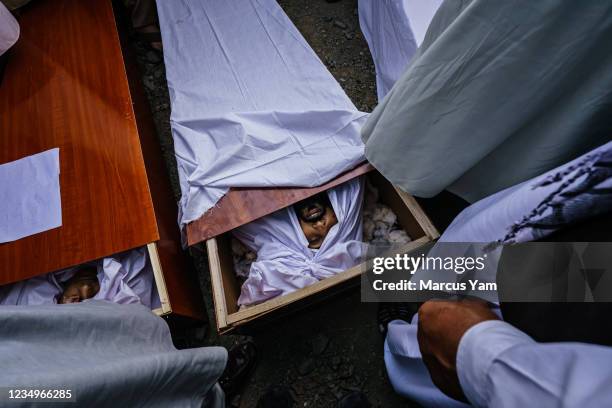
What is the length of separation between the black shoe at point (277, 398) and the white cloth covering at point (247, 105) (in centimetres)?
78

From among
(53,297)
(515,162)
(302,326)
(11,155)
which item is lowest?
(302,326)

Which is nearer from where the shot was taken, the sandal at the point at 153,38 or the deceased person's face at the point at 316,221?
the deceased person's face at the point at 316,221

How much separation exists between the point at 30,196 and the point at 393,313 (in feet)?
4.82

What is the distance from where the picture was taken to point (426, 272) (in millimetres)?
1083

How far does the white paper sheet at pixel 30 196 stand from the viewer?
1.24 m

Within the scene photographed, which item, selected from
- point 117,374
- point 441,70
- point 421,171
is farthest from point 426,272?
point 117,374

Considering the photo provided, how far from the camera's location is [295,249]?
128 centimetres

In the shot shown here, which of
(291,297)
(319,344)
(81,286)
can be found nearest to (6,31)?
(81,286)

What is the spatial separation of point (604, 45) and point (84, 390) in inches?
49.7

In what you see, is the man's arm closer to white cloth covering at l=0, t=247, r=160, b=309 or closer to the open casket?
the open casket

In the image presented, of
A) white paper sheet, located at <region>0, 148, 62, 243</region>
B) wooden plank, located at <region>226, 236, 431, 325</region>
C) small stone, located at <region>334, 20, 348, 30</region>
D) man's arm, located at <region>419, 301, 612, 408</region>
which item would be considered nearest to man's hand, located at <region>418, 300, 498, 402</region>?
man's arm, located at <region>419, 301, 612, 408</region>

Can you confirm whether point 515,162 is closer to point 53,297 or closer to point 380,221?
point 380,221

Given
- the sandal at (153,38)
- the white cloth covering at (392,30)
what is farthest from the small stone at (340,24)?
the sandal at (153,38)

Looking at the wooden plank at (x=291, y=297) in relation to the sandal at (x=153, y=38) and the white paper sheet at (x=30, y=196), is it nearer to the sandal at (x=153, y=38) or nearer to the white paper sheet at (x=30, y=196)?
the white paper sheet at (x=30, y=196)
